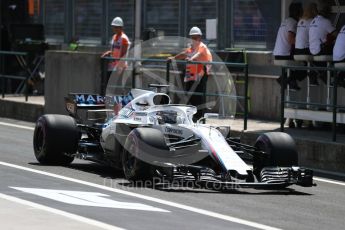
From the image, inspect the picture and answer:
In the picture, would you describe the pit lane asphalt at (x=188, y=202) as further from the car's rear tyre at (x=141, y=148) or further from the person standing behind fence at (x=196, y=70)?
the person standing behind fence at (x=196, y=70)

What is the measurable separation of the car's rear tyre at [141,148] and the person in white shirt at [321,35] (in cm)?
589

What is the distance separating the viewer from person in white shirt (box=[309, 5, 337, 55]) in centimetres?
1834

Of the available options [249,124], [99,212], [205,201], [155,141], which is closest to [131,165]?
[155,141]

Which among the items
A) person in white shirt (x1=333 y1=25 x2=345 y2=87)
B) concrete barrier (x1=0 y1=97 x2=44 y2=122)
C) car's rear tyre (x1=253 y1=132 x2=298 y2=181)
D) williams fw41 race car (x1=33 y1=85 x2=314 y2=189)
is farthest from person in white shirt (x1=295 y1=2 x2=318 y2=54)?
concrete barrier (x1=0 y1=97 x2=44 y2=122)

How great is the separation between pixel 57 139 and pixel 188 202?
11.4 ft

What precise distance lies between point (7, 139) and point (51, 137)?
445 cm

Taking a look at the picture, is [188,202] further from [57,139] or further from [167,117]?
[57,139]

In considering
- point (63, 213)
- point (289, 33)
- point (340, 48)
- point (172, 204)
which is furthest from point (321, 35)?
point (63, 213)

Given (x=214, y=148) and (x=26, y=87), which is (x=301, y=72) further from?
(x=26, y=87)

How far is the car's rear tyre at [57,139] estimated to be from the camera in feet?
49.0

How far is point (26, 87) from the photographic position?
2484 centimetres

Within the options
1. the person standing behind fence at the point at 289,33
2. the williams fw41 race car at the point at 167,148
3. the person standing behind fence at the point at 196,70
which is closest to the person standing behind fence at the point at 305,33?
the person standing behind fence at the point at 289,33

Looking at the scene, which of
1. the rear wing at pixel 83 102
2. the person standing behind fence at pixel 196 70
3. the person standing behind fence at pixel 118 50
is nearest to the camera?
the rear wing at pixel 83 102

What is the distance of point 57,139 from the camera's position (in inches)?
588
